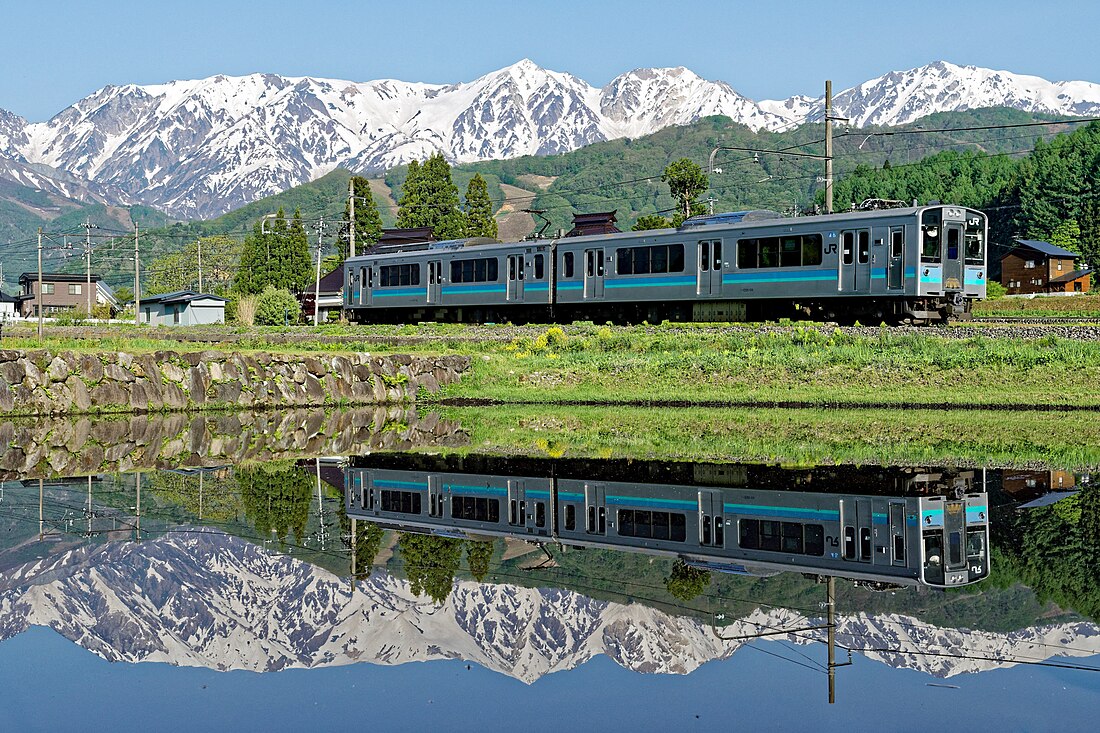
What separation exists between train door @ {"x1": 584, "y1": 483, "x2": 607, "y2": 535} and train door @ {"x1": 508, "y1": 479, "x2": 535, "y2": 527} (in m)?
0.47

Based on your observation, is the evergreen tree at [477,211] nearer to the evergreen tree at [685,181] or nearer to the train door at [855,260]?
the evergreen tree at [685,181]

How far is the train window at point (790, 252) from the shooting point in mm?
25172

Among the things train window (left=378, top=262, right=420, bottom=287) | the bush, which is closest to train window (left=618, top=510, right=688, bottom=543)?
train window (left=378, top=262, right=420, bottom=287)

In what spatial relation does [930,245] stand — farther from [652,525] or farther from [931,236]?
[652,525]

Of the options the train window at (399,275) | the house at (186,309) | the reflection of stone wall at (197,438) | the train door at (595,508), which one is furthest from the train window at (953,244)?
the house at (186,309)

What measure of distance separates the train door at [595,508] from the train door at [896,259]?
14147 millimetres

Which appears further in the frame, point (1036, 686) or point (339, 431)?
point (339, 431)

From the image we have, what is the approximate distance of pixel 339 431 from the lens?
57.7ft

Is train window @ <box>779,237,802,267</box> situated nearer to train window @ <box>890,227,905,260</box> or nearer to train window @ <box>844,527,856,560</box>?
train window @ <box>890,227,905,260</box>

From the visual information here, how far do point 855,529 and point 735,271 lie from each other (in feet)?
59.0

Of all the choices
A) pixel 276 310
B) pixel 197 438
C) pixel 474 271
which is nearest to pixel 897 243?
pixel 474 271

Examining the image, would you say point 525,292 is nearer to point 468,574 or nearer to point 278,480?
point 278,480

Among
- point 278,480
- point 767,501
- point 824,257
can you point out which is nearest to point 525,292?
point 824,257

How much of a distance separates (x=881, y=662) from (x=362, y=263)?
32.9 meters
